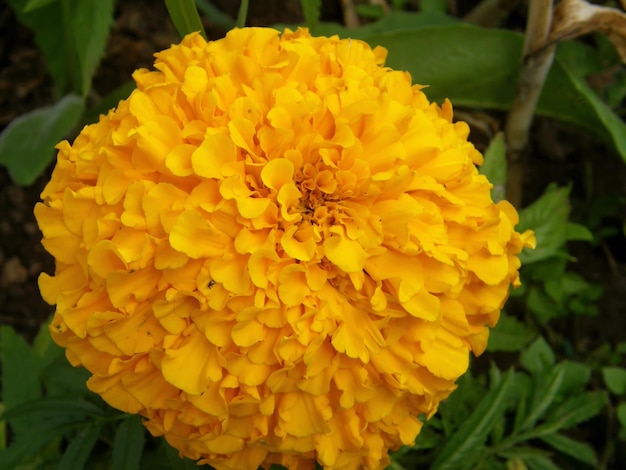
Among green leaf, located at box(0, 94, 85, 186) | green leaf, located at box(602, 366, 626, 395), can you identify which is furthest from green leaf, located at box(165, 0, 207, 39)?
→ green leaf, located at box(602, 366, 626, 395)

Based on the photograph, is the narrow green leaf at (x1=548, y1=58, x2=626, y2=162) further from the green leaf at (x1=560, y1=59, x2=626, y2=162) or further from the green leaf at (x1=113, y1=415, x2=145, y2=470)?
the green leaf at (x1=113, y1=415, x2=145, y2=470)

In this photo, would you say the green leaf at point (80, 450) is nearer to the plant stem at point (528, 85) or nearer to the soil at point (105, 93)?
the soil at point (105, 93)

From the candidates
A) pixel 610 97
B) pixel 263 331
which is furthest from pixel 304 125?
pixel 610 97

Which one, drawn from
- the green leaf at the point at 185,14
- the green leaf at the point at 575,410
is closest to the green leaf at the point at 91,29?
the green leaf at the point at 185,14

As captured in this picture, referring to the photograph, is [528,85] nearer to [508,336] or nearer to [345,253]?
[508,336]

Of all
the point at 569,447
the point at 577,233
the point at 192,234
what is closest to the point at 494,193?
the point at 577,233

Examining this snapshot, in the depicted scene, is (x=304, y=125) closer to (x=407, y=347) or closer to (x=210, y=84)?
(x=210, y=84)
